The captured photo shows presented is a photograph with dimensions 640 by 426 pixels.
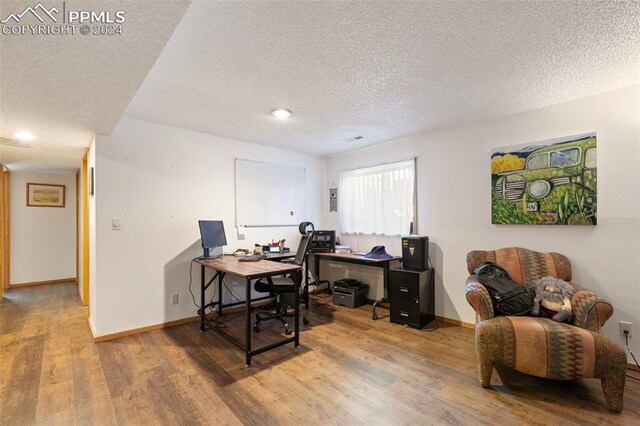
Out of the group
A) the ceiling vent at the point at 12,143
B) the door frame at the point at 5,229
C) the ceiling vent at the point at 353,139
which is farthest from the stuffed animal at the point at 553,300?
the door frame at the point at 5,229

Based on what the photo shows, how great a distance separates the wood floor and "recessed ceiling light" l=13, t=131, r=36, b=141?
2.16 m

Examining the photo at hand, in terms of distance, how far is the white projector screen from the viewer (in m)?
4.19

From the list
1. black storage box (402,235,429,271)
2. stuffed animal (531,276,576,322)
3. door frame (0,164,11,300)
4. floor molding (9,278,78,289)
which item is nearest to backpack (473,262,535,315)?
stuffed animal (531,276,576,322)

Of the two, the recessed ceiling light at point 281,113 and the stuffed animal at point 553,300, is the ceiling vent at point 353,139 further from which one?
the stuffed animal at point 553,300

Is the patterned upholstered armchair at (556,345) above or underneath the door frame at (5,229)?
underneath

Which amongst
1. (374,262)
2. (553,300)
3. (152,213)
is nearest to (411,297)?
(374,262)

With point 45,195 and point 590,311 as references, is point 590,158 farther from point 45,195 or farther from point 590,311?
point 45,195

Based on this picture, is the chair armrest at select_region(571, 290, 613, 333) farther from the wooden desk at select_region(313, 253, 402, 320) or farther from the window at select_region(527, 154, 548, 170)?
the wooden desk at select_region(313, 253, 402, 320)

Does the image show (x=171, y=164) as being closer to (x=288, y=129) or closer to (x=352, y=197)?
(x=288, y=129)

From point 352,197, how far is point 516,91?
2.69 m

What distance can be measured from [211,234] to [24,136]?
2211 mm

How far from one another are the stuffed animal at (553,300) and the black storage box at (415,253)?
122 cm

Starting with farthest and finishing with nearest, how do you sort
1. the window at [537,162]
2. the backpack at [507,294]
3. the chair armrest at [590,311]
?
the window at [537,162] < the backpack at [507,294] < the chair armrest at [590,311]

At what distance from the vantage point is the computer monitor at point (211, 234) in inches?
134
